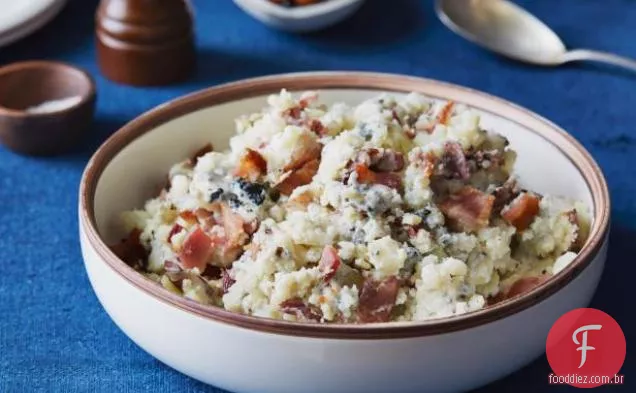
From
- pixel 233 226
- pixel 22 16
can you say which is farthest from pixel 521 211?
pixel 22 16

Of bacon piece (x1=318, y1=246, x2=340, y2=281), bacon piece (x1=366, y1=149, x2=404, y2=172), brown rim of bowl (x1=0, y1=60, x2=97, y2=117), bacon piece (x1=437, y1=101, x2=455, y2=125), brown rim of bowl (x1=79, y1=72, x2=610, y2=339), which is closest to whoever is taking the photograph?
brown rim of bowl (x1=79, y1=72, x2=610, y2=339)

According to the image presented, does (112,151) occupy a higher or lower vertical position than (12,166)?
higher

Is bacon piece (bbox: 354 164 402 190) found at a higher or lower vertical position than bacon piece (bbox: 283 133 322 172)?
higher

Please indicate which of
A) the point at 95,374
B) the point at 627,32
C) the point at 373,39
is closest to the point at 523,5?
the point at 627,32

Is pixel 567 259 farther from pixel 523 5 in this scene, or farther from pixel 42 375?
pixel 523 5

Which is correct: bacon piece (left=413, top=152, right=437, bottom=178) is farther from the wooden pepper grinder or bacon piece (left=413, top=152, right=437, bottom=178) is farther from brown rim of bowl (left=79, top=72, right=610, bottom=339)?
the wooden pepper grinder

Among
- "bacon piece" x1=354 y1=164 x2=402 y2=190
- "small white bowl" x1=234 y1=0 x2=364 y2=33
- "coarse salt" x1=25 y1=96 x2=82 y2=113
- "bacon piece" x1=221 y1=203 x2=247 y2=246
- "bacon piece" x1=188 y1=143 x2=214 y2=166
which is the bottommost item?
"coarse salt" x1=25 y1=96 x2=82 y2=113

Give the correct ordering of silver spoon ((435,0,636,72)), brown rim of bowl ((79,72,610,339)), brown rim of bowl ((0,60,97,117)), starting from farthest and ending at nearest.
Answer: silver spoon ((435,0,636,72)) → brown rim of bowl ((0,60,97,117)) → brown rim of bowl ((79,72,610,339))

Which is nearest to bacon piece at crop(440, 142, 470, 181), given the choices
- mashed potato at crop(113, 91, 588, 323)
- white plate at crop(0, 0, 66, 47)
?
mashed potato at crop(113, 91, 588, 323)
